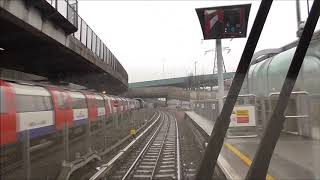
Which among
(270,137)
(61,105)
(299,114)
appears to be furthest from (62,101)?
(270,137)

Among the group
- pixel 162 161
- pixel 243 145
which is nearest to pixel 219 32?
pixel 243 145

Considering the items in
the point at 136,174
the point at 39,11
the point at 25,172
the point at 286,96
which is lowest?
the point at 136,174

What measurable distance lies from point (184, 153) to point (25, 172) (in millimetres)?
13734

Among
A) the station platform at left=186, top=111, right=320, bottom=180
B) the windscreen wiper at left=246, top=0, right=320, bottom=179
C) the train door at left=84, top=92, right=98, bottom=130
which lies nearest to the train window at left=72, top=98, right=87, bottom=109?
the train door at left=84, top=92, right=98, bottom=130

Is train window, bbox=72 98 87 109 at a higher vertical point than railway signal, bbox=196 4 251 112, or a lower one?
lower

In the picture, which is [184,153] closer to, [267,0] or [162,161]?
[162,161]

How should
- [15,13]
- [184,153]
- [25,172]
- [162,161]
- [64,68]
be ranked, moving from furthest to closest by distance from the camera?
[64,68] < [184,153] < [162,161] < [15,13] < [25,172]

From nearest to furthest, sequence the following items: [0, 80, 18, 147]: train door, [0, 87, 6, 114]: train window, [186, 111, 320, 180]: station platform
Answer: [186, 111, 320, 180]: station platform < [0, 80, 18, 147]: train door < [0, 87, 6, 114]: train window

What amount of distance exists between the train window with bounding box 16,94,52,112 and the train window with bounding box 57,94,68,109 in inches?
45.2

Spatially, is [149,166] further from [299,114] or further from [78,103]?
[78,103]

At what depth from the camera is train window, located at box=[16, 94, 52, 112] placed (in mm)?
13956

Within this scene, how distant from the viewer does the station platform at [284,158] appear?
8.87 metres

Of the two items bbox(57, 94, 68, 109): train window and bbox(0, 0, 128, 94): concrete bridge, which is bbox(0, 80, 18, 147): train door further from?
bbox(57, 94, 68, 109): train window

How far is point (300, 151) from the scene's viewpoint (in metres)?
11.9
